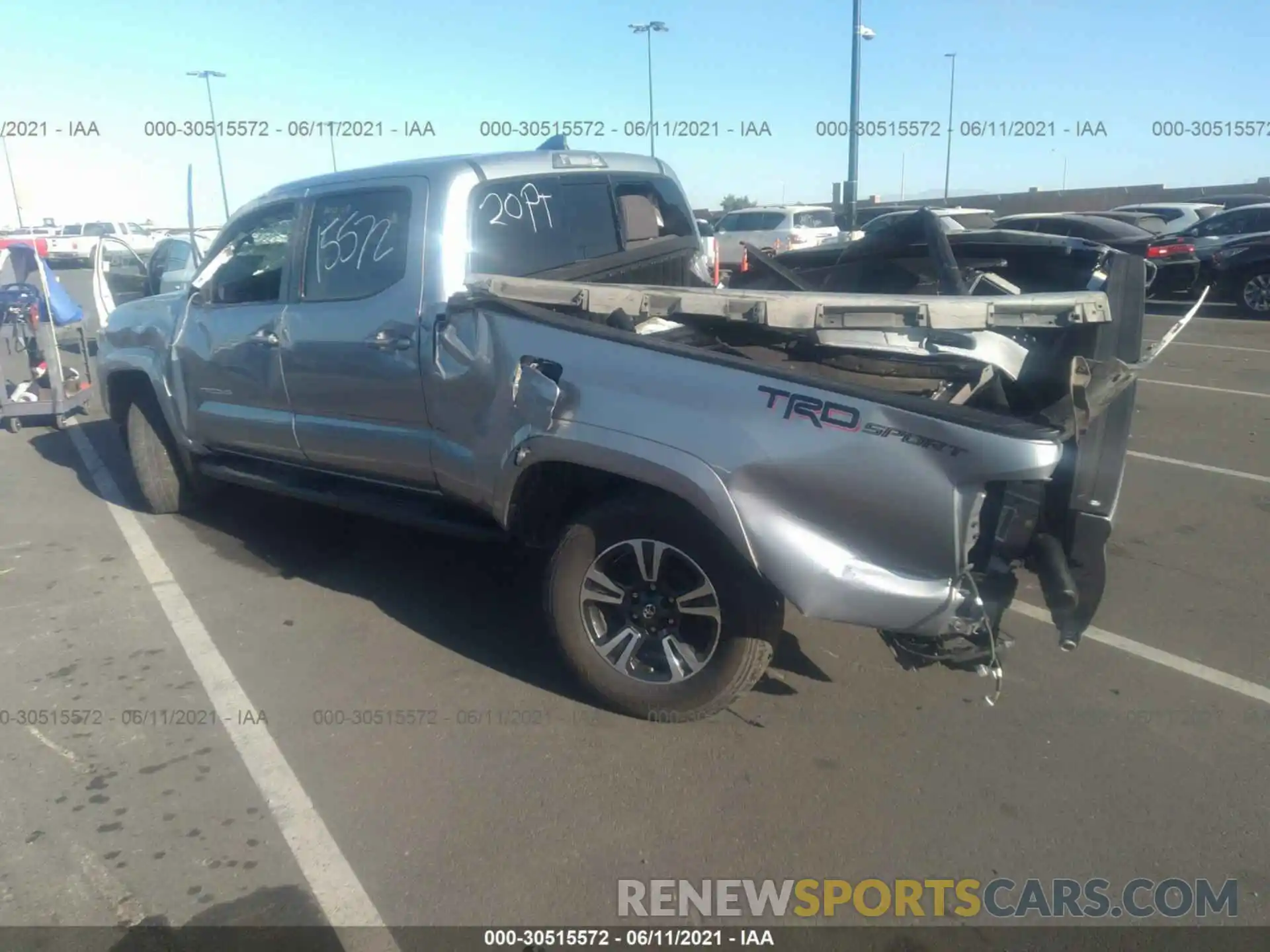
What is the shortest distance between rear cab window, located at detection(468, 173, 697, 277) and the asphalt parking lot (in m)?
1.70

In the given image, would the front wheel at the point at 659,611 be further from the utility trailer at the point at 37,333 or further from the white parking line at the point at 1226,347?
the white parking line at the point at 1226,347

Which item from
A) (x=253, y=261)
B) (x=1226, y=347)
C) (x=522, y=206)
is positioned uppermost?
(x=522, y=206)

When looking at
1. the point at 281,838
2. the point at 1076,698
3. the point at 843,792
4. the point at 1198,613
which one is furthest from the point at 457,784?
the point at 1198,613

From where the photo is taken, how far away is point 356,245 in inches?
179

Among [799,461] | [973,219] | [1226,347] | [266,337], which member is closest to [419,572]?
[266,337]

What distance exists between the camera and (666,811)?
324cm

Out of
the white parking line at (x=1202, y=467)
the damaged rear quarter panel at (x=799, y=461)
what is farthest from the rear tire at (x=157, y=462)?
the white parking line at (x=1202, y=467)

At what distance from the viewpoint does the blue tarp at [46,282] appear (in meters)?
8.98

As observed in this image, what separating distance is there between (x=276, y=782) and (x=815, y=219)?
21.3 m

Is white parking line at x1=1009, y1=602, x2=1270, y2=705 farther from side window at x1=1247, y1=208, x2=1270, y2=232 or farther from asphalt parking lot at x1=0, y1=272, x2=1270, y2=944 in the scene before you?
side window at x1=1247, y1=208, x2=1270, y2=232

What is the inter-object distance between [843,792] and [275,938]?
5.96 feet

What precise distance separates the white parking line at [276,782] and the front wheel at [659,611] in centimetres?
111

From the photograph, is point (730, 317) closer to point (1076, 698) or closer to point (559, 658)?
point (559, 658)

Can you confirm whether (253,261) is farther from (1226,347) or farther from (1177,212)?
(1177,212)
